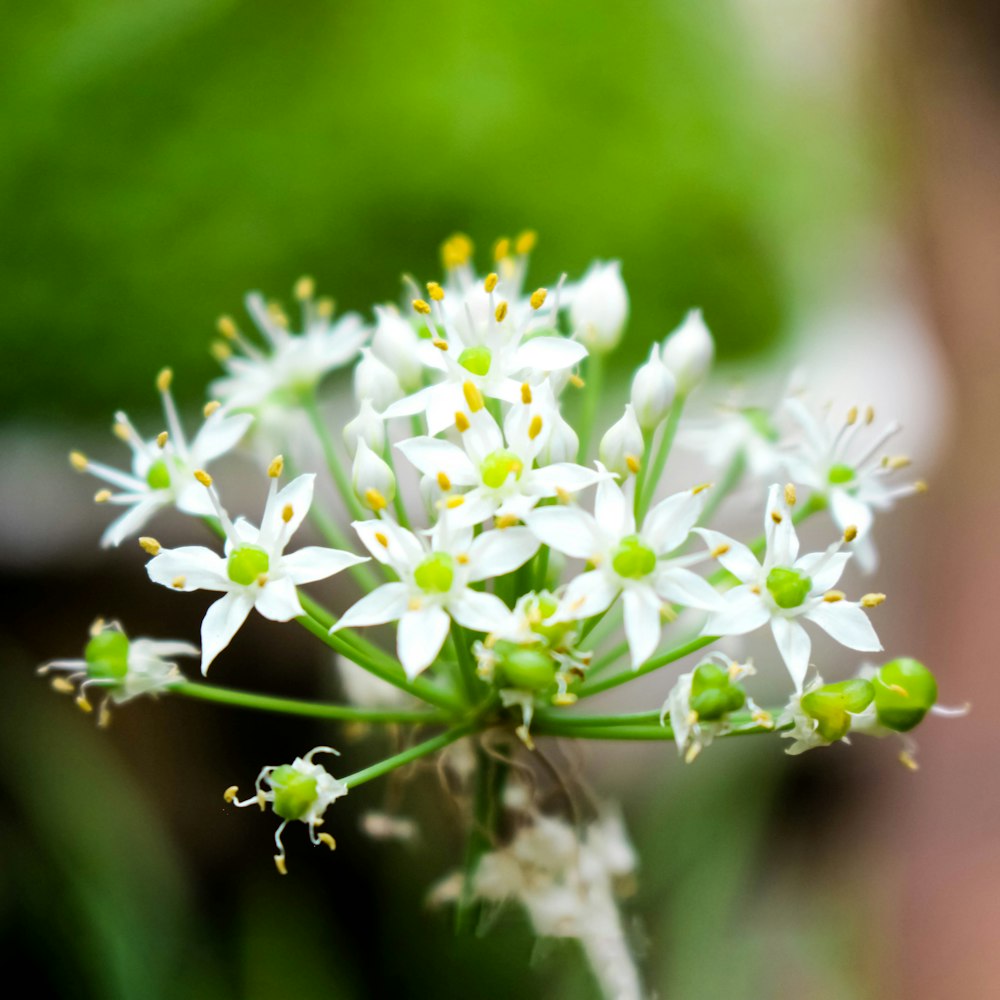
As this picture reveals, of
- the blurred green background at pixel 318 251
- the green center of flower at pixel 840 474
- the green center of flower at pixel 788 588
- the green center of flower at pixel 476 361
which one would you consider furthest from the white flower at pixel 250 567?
the blurred green background at pixel 318 251

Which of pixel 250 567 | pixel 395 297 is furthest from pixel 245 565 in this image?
pixel 395 297

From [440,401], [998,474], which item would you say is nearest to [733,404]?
[440,401]

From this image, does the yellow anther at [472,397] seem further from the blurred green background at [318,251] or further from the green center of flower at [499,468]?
the blurred green background at [318,251]

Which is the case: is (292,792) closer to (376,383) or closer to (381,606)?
(381,606)

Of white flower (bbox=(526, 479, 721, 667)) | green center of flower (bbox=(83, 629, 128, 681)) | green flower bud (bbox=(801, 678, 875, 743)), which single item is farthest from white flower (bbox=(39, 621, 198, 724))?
green flower bud (bbox=(801, 678, 875, 743))

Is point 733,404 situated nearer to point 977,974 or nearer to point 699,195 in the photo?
point 699,195
